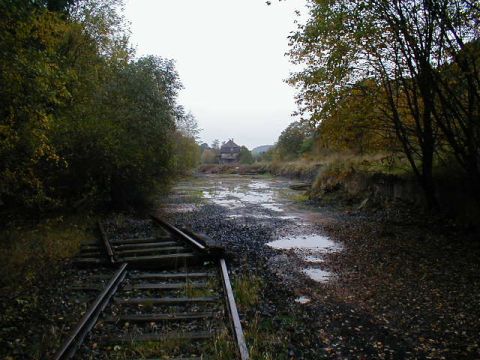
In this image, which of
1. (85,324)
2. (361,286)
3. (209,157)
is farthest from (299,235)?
(209,157)

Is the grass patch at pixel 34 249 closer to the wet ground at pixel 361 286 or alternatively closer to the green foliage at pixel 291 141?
the wet ground at pixel 361 286

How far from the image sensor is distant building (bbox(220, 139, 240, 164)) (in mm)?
108156

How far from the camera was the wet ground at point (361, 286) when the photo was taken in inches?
188

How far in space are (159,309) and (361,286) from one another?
3.87 m

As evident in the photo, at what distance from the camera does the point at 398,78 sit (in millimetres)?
11938

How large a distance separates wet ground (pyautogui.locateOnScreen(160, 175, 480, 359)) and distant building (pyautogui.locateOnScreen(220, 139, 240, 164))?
92769mm

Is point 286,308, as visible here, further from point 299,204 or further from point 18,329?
point 299,204

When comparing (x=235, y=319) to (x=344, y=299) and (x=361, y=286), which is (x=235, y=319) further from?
(x=361, y=286)

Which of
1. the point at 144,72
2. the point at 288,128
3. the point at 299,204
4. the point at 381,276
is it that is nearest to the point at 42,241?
the point at 381,276

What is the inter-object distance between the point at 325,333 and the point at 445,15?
8.19 metres

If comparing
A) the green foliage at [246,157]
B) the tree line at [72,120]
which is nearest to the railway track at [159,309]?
the tree line at [72,120]

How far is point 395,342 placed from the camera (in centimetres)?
485

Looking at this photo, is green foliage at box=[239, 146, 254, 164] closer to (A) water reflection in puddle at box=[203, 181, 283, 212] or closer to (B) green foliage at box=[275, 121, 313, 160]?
(B) green foliage at box=[275, 121, 313, 160]

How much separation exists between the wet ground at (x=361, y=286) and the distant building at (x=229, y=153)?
9277cm
